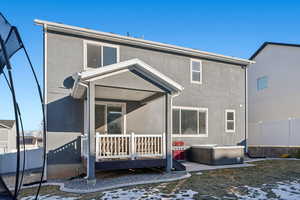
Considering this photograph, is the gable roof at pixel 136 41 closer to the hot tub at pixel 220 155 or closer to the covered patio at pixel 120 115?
the covered patio at pixel 120 115

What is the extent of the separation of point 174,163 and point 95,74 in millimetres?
4459

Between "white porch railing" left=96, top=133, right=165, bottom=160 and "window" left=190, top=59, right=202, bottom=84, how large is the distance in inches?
187

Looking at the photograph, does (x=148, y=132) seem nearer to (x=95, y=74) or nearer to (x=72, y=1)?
(x=95, y=74)

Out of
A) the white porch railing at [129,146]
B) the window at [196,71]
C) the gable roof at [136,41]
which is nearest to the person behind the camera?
the white porch railing at [129,146]

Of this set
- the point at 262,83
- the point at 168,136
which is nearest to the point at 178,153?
the point at 168,136

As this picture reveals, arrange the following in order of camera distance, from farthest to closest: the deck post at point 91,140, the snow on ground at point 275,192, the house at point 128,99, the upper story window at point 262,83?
1. the upper story window at point 262,83
2. the house at point 128,99
3. the deck post at point 91,140
4. the snow on ground at point 275,192

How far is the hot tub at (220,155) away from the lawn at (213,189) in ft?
6.37

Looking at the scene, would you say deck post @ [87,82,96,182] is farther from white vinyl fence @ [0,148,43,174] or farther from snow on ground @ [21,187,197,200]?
white vinyl fence @ [0,148,43,174]

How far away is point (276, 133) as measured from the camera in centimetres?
1412

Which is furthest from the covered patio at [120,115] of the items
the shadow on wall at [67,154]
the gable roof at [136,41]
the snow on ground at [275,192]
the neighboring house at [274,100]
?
the neighboring house at [274,100]

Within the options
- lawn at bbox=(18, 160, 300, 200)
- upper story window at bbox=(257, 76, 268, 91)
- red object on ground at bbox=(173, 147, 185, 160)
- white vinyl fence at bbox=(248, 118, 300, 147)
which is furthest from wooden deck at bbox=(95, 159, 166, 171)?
upper story window at bbox=(257, 76, 268, 91)

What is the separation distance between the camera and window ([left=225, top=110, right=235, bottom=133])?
1183 cm

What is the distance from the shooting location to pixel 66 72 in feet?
27.6

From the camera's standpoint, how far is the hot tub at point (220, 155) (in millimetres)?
9234
